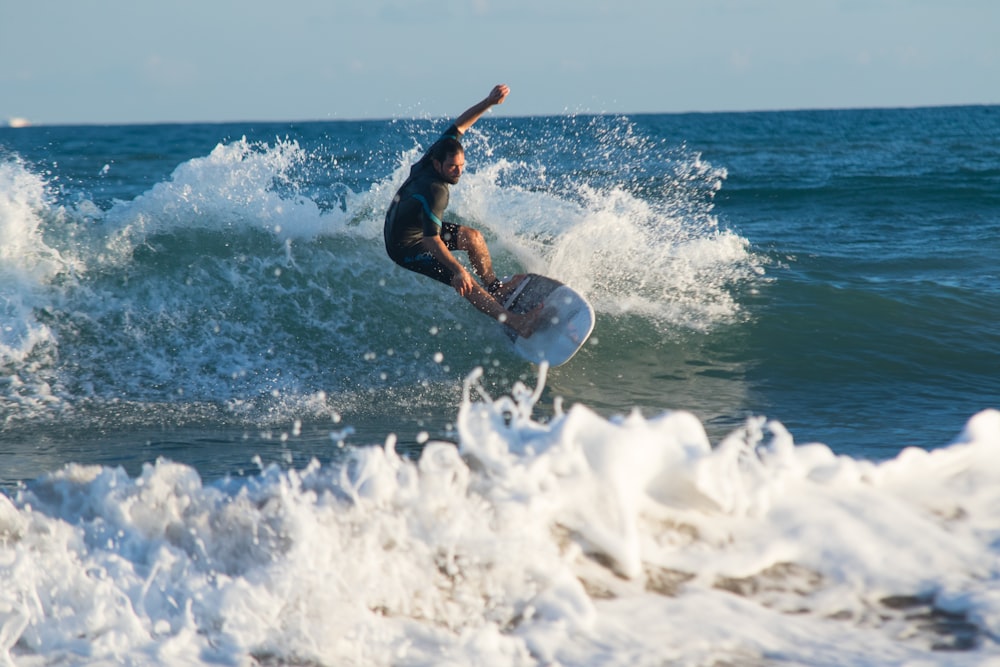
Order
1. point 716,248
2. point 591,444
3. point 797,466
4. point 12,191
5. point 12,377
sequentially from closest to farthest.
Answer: point 591,444 < point 797,466 < point 12,377 < point 12,191 < point 716,248

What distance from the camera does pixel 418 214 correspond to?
6.89m

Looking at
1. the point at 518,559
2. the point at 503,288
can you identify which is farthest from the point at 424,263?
the point at 518,559

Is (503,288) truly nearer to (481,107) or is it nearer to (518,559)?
(481,107)

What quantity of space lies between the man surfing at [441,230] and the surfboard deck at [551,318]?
12cm

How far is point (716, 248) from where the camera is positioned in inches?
376

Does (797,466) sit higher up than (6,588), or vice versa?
(797,466)

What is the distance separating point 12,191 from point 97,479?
6.11 metres

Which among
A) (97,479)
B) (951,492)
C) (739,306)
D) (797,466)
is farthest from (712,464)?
(739,306)

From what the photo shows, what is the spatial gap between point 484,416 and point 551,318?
3.45 metres

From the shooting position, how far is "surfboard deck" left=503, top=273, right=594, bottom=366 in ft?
23.2

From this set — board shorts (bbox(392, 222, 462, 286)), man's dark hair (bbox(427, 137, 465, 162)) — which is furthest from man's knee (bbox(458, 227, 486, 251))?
man's dark hair (bbox(427, 137, 465, 162))

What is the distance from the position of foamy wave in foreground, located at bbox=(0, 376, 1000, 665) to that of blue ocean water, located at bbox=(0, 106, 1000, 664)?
0.01 m

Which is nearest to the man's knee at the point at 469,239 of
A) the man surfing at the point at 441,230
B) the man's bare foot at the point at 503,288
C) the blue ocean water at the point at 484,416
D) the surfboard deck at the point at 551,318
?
the man surfing at the point at 441,230

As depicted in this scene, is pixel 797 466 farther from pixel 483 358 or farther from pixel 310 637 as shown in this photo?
pixel 483 358
